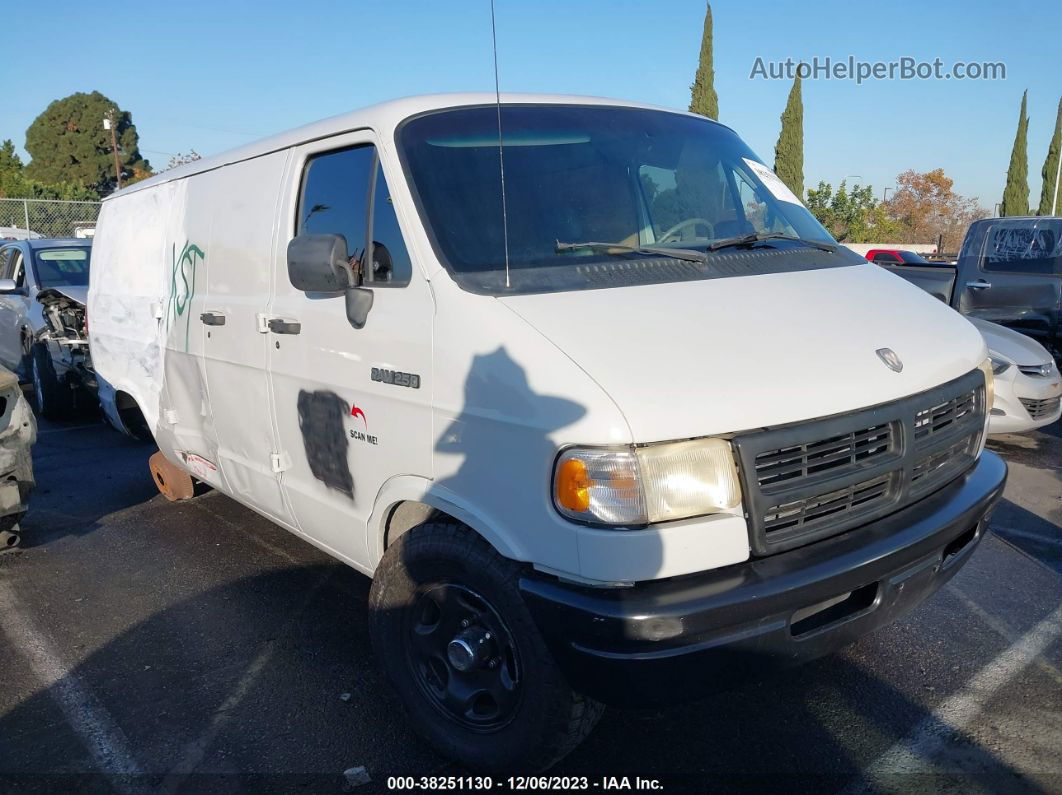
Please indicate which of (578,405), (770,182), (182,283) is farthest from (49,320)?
Answer: (578,405)

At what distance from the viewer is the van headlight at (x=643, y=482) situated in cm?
234

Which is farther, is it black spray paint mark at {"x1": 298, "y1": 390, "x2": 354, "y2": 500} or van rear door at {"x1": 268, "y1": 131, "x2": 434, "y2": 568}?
black spray paint mark at {"x1": 298, "y1": 390, "x2": 354, "y2": 500}

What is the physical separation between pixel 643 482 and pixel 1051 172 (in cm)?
4683

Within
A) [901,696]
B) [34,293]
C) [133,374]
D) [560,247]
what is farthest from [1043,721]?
[34,293]

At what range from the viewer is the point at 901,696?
3.37m

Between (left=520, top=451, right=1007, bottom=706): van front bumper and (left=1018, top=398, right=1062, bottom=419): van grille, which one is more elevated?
(left=520, top=451, right=1007, bottom=706): van front bumper

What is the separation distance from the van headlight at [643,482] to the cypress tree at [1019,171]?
45.1 meters

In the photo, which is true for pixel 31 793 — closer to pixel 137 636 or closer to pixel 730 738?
pixel 137 636

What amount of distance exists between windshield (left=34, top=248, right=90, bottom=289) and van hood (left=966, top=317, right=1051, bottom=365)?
897 cm

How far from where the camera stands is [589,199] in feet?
10.7

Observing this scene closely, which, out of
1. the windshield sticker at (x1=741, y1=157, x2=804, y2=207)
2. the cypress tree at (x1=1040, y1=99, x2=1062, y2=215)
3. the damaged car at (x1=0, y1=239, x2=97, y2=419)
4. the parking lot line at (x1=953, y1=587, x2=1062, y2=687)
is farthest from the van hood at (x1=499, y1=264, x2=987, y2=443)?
the cypress tree at (x1=1040, y1=99, x2=1062, y2=215)

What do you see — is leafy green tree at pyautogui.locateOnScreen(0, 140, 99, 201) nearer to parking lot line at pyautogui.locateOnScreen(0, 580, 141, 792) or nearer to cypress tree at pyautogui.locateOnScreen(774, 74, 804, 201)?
cypress tree at pyautogui.locateOnScreen(774, 74, 804, 201)

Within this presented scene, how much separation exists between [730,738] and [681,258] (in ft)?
5.72

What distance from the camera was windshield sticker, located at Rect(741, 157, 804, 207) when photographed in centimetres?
392
